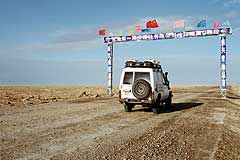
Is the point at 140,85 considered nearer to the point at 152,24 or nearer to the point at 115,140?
the point at 115,140

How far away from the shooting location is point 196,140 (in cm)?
1072

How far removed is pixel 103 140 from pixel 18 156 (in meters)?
2.90

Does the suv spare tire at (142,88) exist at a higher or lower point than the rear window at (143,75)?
lower

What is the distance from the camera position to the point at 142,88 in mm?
17750

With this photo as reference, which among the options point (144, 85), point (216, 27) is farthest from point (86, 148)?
point (216, 27)

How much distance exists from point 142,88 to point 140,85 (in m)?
0.19

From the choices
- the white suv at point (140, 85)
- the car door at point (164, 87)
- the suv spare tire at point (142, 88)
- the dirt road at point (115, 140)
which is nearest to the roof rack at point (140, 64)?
the white suv at point (140, 85)

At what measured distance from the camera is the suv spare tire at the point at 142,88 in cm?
1770

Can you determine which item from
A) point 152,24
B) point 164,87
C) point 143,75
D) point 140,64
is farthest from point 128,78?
point 152,24

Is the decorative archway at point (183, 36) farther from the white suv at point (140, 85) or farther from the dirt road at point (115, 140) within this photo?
the dirt road at point (115, 140)

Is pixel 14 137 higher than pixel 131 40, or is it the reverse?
pixel 131 40

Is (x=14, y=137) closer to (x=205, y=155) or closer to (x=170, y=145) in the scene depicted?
(x=170, y=145)

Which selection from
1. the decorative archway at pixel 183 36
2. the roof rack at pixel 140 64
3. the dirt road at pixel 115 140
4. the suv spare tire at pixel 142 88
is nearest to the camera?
the dirt road at pixel 115 140

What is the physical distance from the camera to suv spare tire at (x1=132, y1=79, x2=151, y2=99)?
17.7 m
